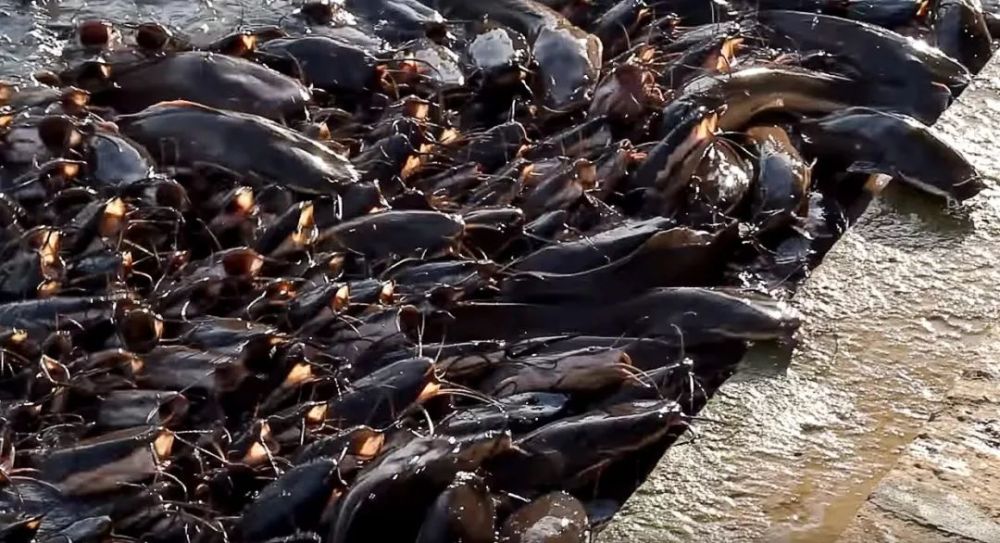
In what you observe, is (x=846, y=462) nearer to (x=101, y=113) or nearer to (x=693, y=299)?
(x=693, y=299)

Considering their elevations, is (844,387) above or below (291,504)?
above

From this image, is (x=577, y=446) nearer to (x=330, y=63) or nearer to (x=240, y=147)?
(x=240, y=147)

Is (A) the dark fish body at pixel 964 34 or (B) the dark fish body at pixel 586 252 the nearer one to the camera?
(B) the dark fish body at pixel 586 252

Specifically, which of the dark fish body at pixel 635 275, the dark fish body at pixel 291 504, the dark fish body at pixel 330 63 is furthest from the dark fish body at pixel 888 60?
the dark fish body at pixel 291 504

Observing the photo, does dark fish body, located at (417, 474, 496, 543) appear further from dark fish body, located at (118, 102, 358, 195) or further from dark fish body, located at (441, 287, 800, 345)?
dark fish body, located at (118, 102, 358, 195)

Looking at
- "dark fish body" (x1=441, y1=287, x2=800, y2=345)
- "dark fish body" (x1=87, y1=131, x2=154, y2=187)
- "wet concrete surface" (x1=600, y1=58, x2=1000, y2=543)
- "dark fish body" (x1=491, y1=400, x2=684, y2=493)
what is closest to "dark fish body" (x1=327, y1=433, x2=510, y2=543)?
"dark fish body" (x1=491, y1=400, x2=684, y2=493)

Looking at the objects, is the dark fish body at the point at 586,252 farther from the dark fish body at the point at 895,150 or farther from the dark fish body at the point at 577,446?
the dark fish body at the point at 895,150

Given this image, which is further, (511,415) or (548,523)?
(511,415)

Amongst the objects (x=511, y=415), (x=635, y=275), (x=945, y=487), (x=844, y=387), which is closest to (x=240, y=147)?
(x=635, y=275)
